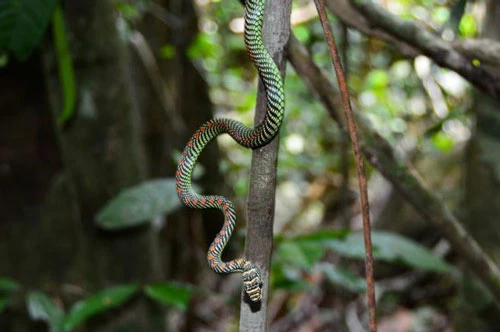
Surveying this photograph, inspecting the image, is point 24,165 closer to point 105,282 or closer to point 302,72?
point 105,282

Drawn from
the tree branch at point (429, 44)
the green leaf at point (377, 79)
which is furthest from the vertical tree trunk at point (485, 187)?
the green leaf at point (377, 79)

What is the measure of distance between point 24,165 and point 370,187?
293cm

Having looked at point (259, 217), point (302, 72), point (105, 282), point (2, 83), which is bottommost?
point (105, 282)

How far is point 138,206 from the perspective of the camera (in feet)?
6.77

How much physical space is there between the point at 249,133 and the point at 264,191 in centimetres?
9

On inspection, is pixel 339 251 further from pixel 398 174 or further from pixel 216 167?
pixel 216 167

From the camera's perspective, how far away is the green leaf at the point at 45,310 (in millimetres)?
1961

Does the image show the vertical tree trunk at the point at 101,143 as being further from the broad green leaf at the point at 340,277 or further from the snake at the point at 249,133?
the snake at the point at 249,133

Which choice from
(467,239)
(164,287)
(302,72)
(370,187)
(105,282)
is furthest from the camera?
(370,187)

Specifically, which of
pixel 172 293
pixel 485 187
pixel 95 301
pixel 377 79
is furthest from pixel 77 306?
pixel 377 79

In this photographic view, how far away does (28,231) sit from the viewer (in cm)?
328

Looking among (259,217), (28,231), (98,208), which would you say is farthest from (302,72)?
(28,231)

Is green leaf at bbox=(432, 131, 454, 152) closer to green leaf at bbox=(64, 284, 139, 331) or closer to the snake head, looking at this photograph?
green leaf at bbox=(64, 284, 139, 331)

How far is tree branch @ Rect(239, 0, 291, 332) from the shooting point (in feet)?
3.10
